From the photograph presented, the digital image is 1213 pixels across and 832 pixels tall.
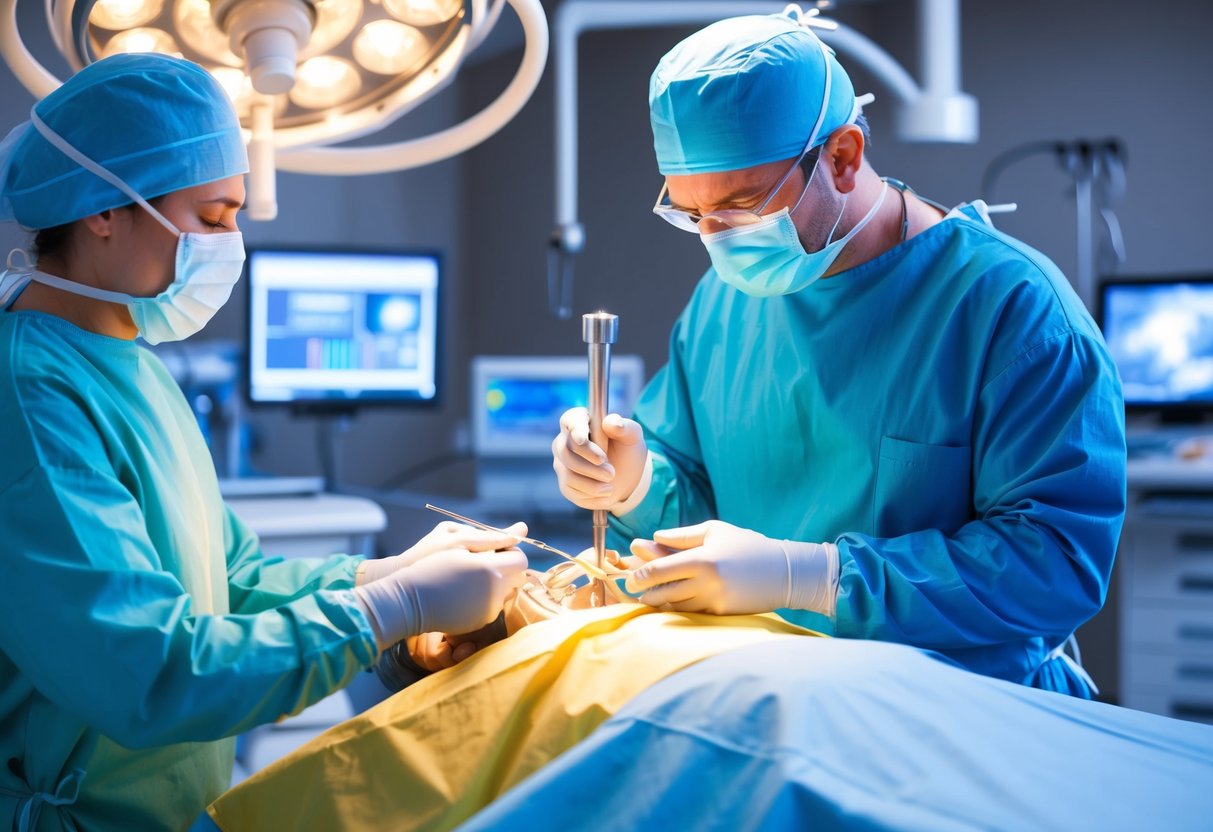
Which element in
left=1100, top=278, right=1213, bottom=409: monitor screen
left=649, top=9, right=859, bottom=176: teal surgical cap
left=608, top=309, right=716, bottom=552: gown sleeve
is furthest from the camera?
left=1100, top=278, right=1213, bottom=409: monitor screen

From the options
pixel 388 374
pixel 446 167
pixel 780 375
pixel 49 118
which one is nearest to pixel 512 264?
pixel 446 167

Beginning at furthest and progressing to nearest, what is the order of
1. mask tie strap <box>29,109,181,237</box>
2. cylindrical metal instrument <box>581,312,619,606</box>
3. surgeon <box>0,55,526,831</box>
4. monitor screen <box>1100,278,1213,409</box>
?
monitor screen <box>1100,278,1213,409</box> → cylindrical metal instrument <box>581,312,619,606</box> → mask tie strap <box>29,109,181,237</box> → surgeon <box>0,55,526,831</box>

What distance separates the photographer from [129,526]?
107 cm

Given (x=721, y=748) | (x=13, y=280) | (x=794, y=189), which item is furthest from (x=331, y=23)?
(x=721, y=748)

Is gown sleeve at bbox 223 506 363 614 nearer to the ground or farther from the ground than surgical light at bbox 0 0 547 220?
nearer to the ground

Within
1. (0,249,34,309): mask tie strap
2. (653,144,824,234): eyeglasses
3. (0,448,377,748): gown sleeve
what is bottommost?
(0,448,377,748): gown sleeve

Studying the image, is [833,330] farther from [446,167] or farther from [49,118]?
[446,167]

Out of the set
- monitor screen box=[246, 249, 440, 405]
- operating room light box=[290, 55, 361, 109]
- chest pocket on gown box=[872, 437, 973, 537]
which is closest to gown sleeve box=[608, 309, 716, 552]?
chest pocket on gown box=[872, 437, 973, 537]

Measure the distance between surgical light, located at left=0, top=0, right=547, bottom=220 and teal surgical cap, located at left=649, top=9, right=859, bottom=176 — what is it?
0.64ft

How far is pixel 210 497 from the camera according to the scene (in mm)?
1368

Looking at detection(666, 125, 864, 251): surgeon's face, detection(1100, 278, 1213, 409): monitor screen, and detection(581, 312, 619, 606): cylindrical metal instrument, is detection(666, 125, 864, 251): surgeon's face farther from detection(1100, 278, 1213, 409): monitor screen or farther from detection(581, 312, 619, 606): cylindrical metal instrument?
detection(1100, 278, 1213, 409): monitor screen

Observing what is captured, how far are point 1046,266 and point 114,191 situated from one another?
1045 mm

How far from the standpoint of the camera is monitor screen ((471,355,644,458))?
357 centimetres

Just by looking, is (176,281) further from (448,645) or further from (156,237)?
(448,645)
